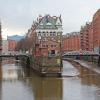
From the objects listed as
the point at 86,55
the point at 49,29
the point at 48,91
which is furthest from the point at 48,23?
the point at 48,91

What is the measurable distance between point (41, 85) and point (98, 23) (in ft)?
314

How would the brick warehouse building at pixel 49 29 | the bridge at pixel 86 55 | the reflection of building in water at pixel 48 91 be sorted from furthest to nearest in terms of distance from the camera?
the brick warehouse building at pixel 49 29 < the bridge at pixel 86 55 < the reflection of building in water at pixel 48 91

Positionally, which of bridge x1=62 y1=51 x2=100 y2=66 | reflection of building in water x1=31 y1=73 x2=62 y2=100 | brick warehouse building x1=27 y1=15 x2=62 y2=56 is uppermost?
brick warehouse building x1=27 y1=15 x2=62 y2=56

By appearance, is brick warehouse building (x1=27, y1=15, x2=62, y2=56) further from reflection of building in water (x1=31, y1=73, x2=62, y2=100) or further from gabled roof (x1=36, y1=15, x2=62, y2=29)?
reflection of building in water (x1=31, y1=73, x2=62, y2=100)

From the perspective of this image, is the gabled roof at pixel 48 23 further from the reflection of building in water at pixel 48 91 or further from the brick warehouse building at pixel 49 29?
the reflection of building in water at pixel 48 91

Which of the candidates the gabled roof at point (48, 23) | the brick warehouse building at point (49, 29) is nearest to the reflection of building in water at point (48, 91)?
the brick warehouse building at point (49, 29)

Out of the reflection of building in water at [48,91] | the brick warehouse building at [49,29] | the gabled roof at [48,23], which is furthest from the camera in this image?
the gabled roof at [48,23]

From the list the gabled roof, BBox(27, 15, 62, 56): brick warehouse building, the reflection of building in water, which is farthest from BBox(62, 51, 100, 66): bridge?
the reflection of building in water

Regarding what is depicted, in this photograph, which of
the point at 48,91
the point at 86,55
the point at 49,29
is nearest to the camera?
the point at 48,91

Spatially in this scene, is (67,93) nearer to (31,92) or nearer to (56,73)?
(31,92)

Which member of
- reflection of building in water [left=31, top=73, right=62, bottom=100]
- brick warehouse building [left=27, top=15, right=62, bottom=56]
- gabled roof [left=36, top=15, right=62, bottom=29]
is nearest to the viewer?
reflection of building in water [left=31, top=73, right=62, bottom=100]

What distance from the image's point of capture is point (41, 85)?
60.0 metres

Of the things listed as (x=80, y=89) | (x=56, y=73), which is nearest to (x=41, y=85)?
(x=80, y=89)

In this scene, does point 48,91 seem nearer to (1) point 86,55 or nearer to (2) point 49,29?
(1) point 86,55
